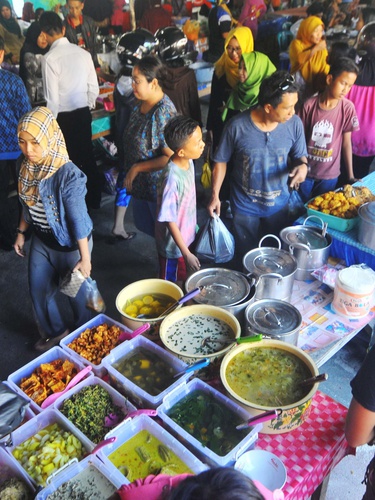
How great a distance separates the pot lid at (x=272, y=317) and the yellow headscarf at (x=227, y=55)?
2853mm

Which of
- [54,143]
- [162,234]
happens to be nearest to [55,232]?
[54,143]

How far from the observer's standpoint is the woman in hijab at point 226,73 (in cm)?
393

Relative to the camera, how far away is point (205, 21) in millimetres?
7234

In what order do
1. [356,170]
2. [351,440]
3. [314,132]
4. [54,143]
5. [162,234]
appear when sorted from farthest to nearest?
1. [356,170]
2. [314,132]
3. [162,234]
4. [54,143]
5. [351,440]

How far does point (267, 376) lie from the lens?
63.5 inches

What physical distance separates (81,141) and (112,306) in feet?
6.39

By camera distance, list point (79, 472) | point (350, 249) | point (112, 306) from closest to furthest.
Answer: point (79, 472) → point (350, 249) → point (112, 306)

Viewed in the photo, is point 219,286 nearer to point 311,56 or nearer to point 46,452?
point 46,452

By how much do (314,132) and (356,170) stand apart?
3.61 ft

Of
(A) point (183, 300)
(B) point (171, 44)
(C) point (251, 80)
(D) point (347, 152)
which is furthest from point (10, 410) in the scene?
(B) point (171, 44)

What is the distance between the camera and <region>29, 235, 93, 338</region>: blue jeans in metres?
2.60

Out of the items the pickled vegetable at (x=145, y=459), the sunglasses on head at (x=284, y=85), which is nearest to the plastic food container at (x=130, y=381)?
the pickled vegetable at (x=145, y=459)

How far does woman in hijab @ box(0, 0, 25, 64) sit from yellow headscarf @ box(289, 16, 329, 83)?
124 inches

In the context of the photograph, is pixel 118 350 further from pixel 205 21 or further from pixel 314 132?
pixel 205 21
